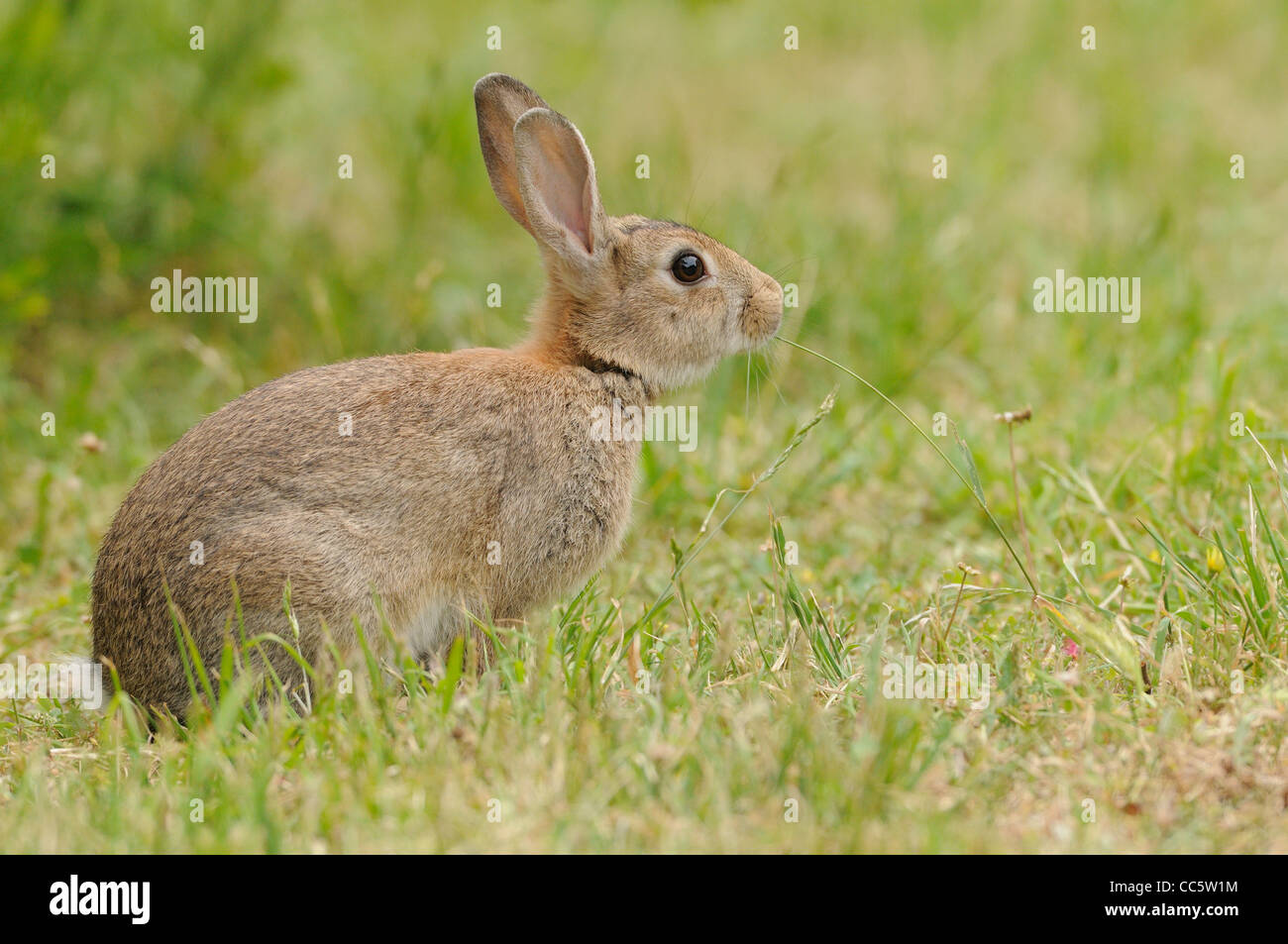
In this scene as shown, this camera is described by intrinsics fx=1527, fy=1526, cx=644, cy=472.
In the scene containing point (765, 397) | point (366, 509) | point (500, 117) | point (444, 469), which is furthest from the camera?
point (765, 397)

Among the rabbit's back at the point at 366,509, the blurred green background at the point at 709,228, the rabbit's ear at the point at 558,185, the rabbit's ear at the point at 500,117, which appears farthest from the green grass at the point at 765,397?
the rabbit's ear at the point at 500,117

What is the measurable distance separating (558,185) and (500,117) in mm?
313

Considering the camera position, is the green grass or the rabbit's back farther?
the rabbit's back

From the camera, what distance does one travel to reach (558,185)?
538 centimetres

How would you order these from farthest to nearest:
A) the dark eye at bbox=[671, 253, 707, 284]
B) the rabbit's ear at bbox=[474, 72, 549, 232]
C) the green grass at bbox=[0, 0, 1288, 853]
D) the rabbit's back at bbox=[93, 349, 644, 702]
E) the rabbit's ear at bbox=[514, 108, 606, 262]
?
the dark eye at bbox=[671, 253, 707, 284]
the rabbit's ear at bbox=[474, 72, 549, 232]
the rabbit's ear at bbox=[514, 108, 606, 262]
the rabbit's back at bbox=[93, 349, 644, 702]
the green grass at bbox=[0, 0, 1288, 853]

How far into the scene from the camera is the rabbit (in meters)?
4.57

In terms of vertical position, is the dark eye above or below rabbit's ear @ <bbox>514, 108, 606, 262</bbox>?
below

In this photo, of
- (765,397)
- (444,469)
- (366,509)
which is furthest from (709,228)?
(366,509)

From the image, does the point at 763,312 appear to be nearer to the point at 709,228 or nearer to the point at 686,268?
the point at 686,268

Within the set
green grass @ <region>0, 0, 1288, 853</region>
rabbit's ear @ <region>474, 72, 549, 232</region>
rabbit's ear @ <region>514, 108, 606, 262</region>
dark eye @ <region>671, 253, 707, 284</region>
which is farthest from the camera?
dark eye @ <region>671, 253, 707, 284</region>

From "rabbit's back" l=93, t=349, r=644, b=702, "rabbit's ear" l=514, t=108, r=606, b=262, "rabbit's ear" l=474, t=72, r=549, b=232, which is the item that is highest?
"rabbit's ear" l=474, t=72, r=549, b=232

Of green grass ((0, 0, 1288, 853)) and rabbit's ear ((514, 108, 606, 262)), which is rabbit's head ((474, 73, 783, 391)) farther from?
green grass ((0, 0, 1288, 853))

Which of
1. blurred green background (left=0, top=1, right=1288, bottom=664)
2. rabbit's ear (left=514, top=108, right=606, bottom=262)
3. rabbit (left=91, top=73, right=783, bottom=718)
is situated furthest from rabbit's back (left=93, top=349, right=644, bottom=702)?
blurred green background (left=0, top=1, right=1288, bottom=664)
